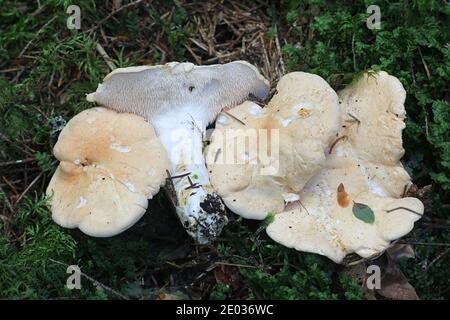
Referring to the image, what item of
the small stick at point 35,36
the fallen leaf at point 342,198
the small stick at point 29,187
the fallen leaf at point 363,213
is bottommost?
the fallen leaf at point 363,213

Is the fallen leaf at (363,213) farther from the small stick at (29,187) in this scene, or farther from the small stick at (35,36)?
the small stick at (35,36)

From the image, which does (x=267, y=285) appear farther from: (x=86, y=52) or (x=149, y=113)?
(x=86, y=52)

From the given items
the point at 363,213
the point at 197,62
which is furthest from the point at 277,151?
the point at 197,62

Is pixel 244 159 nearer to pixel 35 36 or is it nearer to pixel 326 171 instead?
pixel 326 171

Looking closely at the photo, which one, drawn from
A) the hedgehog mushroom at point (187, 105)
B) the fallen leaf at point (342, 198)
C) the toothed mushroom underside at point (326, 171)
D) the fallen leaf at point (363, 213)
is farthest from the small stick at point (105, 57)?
the fallen leaf at point (363, 213)

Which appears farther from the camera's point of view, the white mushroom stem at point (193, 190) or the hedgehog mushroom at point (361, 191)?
the white mushroom stem at point (193, 190)
